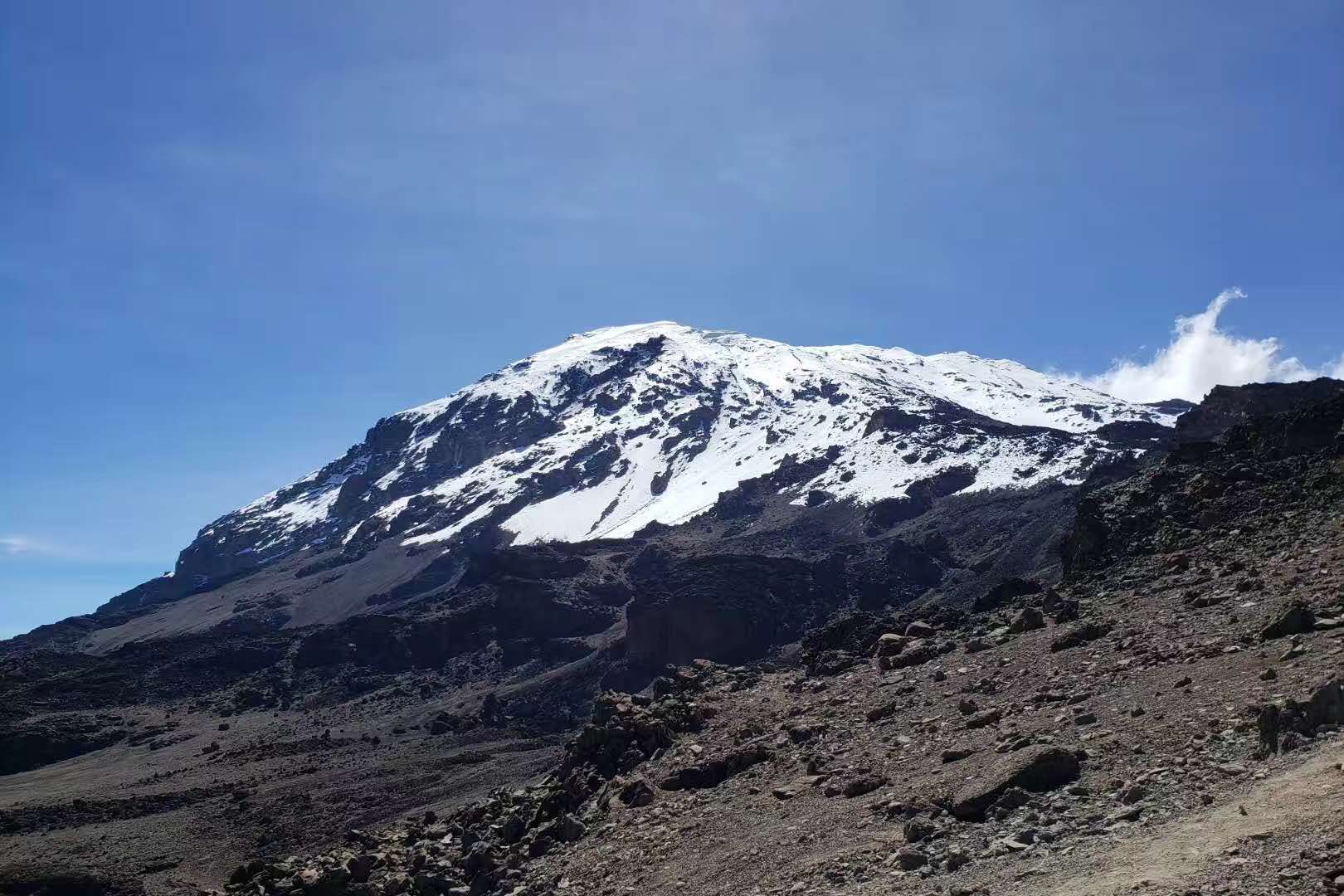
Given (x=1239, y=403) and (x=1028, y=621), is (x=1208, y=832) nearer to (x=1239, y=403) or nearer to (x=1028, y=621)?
(x=1028, y=621)

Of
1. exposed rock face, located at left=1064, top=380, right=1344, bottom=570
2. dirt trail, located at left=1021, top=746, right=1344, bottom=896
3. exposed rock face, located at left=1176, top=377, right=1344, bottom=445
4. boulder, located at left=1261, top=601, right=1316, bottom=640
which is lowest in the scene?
dirt trail, located at left=1021, top=746, right=1344, bottom=896

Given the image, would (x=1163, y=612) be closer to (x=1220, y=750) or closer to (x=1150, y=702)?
(x=1150, y=702)

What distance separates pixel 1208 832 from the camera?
37.9 ft

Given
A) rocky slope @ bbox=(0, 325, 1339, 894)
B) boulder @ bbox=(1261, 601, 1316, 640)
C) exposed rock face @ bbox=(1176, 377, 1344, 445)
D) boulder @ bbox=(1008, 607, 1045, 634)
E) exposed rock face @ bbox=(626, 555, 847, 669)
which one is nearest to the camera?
boulder @ bbox=(1261, 601, 1316, 640)

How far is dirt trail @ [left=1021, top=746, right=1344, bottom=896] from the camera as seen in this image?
11.0 meters

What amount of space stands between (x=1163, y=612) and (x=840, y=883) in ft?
40.4

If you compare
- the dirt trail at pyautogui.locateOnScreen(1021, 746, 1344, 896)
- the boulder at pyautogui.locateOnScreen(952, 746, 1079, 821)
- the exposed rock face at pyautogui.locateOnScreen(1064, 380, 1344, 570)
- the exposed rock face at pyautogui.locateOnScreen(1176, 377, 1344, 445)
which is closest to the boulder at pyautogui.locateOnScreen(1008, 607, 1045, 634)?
the exposed rock face at pyautogui.locateOnScreen(1064, 380, 1344, 570)

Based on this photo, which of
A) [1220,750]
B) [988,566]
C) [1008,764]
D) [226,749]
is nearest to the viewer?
[1220,750]

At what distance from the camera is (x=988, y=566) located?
104500 mm

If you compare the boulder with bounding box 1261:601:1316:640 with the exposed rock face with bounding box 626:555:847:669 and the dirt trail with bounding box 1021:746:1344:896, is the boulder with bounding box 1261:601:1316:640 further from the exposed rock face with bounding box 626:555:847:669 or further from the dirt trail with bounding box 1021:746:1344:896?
the exposed rock face with bounding box 626:555:847:669

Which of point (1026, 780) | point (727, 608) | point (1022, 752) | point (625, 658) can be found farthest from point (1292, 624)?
point (625, 658)

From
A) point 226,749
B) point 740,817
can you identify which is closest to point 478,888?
point 740,817

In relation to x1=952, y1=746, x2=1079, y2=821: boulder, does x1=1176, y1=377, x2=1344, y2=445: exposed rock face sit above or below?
above

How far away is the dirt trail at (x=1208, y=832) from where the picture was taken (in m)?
11.0
